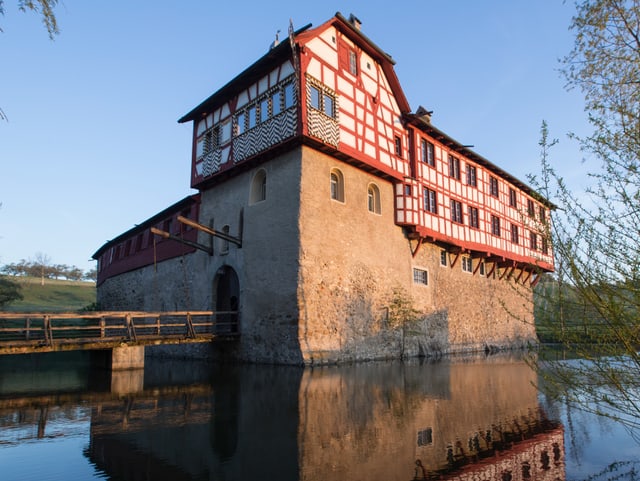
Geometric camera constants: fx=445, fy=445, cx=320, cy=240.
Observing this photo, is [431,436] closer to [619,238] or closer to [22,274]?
[619,238]

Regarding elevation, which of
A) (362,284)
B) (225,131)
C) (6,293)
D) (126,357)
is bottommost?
(126,357)

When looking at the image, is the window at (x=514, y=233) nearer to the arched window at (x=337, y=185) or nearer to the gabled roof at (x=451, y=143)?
the gabled roof at (x=451, y=143)

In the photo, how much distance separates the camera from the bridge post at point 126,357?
14.0m

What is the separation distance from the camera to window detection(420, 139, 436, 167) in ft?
66.6

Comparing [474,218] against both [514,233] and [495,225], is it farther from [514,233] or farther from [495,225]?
[514,233]

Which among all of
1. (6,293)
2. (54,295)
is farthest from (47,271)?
(6,293)

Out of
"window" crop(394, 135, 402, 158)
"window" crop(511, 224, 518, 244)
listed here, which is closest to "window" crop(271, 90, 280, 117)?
"window" crop(394, 135, 402, 158)

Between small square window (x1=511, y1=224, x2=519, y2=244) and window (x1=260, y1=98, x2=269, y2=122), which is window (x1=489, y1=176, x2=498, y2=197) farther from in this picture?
window (x1=260, y1=98, x2=269, y2=122)

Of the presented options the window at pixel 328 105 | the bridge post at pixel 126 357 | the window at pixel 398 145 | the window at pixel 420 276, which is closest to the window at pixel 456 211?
the window at pixel 420 276

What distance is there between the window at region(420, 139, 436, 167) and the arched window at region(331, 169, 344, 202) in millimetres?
5627

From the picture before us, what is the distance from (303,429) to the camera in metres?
6.05

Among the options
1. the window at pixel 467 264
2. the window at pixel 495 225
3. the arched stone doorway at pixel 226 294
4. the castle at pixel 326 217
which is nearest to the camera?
the castle at pixel 326 217

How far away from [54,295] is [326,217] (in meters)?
55.1

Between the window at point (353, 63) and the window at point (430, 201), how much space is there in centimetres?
610
